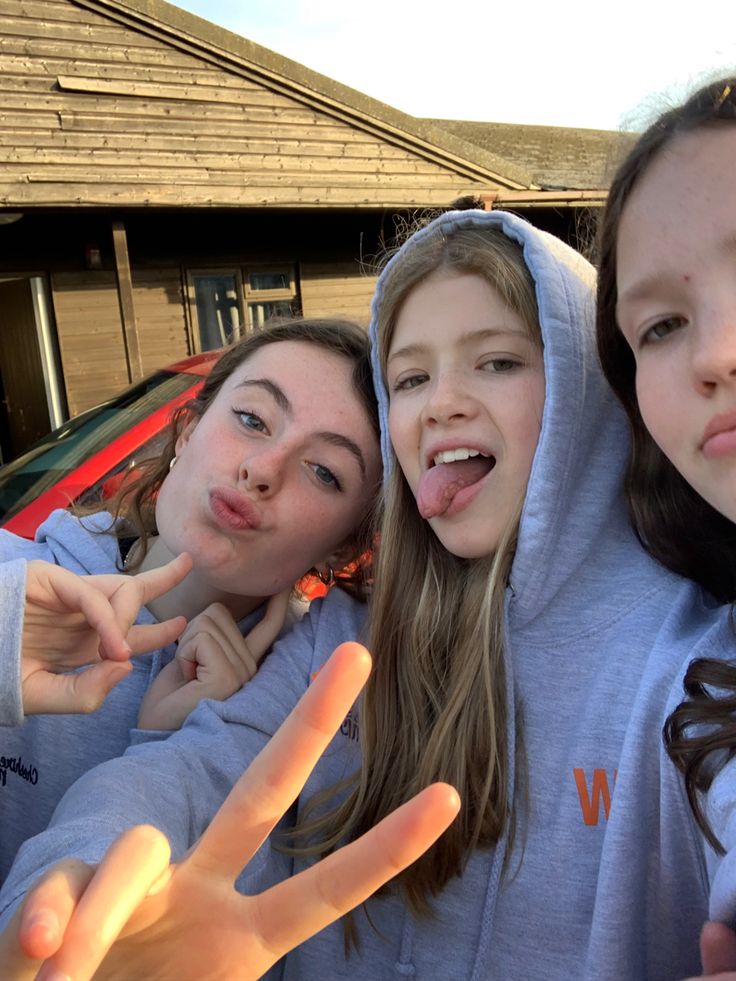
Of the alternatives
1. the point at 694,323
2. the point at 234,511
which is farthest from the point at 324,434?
the point at 694,323

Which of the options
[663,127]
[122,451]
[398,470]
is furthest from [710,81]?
[122,451]

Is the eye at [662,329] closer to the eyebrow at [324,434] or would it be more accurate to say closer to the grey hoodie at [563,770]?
the grey hoodie at [563,770]

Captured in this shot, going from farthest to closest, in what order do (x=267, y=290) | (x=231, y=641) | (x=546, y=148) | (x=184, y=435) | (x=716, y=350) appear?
(x=546, y=148) < (x=267, y=290) < (x=184, y=435) < (x=231, y=641) < (x=716, y=350)

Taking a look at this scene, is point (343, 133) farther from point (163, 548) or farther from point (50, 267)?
point (163, 548)

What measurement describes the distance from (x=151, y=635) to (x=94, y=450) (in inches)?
95.7

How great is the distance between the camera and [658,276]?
1.15 metres

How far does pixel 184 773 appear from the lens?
146 centimetres

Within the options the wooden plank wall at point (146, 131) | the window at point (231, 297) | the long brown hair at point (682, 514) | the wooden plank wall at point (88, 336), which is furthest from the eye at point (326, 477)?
the window at point (231, 297)

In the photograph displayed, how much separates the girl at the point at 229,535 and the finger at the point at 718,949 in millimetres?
1075

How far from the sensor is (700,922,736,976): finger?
2.81 ft

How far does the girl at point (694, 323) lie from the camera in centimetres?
107

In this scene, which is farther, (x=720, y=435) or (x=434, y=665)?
(x=434, y=665)

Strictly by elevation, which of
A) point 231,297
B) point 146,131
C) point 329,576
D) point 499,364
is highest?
point 146,131

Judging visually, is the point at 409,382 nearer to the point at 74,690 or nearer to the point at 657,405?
the point at 657,405
